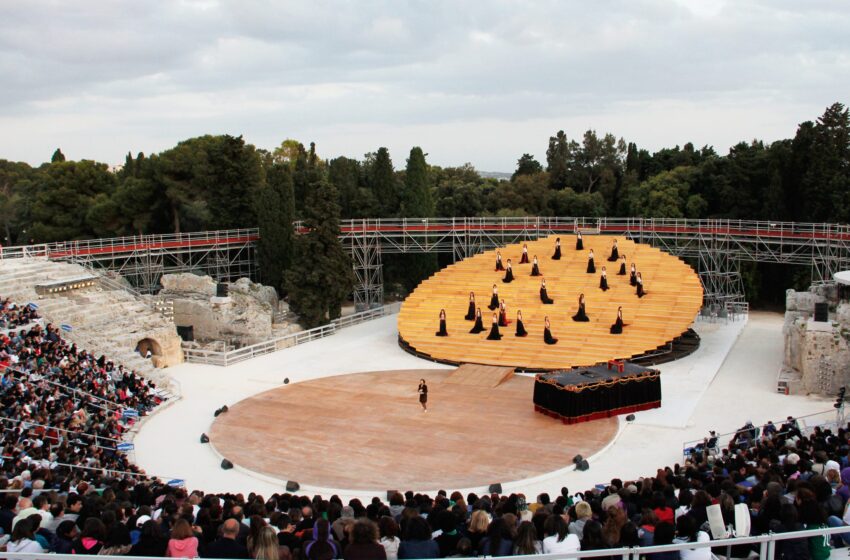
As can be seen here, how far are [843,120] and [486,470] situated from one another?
124ft

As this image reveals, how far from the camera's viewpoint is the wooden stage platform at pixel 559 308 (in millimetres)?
32062

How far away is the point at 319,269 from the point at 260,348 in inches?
237

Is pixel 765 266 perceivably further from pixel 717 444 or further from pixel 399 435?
pixel 399 435

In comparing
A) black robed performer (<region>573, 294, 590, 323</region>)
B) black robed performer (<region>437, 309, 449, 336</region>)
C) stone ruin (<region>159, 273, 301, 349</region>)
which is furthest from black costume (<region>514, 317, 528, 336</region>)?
stone ruin (<region>159, 273, 301, 349</region>)

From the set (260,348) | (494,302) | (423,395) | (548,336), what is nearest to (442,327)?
(494,302)

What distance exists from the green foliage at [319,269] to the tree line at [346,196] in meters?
0.07

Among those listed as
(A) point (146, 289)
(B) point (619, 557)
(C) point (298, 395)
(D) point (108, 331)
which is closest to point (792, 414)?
(C) point (298, 395)

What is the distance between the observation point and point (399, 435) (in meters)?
23.9

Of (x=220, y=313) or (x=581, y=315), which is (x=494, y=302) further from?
(x=220, y=313)

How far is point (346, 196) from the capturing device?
199 ft

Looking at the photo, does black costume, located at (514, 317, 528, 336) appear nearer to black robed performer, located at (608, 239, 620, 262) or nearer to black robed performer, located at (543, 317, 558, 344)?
black robed performer, located at (543, 317, 558, 344)

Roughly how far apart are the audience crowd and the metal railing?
14.7 metres

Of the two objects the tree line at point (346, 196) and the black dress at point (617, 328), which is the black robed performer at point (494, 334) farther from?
the tree line at point (346, 196)

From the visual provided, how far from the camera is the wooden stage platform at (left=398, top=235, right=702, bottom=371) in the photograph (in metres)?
32.1
